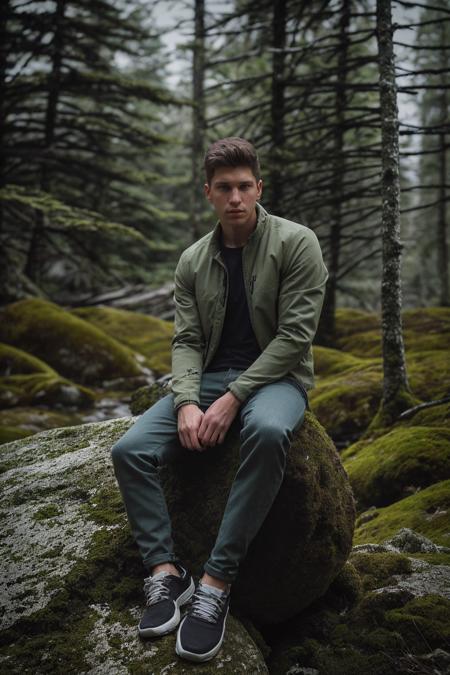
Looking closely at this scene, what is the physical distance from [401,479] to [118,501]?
11.0 feet

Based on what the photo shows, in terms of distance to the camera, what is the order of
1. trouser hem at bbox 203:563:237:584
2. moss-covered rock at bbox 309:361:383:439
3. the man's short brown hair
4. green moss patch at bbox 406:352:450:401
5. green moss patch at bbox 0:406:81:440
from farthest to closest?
green moss patch at bbox 0:406:81:440
moss-covered rock at bbox 309:361:383:439
green moss patch at bbox 406:352:450:401
the man's short brown hair
trouser hem at bbox 203:563:237:584

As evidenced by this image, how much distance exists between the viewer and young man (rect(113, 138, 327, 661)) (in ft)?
8.73

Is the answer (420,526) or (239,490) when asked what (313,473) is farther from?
(420,526)

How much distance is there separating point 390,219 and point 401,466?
3330mm

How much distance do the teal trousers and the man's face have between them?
45.9 inches

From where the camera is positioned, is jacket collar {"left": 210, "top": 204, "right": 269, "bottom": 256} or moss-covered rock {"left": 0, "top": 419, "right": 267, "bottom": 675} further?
jacket collar {"left": 210, "top": 204, "right": 269, "bottom": 256}

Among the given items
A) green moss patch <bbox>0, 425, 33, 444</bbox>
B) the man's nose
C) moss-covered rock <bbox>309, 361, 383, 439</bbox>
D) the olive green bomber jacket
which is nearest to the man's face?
the man's nose

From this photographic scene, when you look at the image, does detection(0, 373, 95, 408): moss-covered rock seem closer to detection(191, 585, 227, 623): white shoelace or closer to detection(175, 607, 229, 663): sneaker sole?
detection(191, 585, 227, 623): white shoelace

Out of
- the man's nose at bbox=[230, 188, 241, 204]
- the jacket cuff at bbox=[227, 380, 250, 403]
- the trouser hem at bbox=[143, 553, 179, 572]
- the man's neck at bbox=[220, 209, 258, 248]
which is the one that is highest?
the man's nose at bbox=[230, 188, 241, 204]

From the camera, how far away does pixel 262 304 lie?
3316mm

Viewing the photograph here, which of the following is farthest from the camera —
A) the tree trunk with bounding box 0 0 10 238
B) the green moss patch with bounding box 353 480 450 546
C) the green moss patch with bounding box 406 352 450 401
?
the tree trunk with bounding box 0 0 10 238

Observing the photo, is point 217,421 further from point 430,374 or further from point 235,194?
point 430,374

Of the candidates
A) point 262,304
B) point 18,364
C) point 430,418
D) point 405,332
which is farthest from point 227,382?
point 405,332

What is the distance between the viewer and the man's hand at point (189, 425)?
299cm
